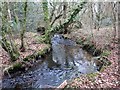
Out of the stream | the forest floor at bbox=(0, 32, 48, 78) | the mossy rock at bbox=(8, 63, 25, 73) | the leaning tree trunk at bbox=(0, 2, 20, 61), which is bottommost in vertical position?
the stream

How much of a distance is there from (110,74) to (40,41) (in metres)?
9.09

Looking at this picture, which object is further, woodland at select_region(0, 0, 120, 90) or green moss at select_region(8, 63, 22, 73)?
green moss at select_region(8, 63, 22, 73)

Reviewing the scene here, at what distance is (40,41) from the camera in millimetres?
17234

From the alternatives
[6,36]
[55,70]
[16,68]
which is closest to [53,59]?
[55,70]

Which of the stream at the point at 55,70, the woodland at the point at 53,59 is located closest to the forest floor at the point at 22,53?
the woodland at the point at 53,59

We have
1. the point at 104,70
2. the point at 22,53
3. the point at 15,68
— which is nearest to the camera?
the point at 104,70

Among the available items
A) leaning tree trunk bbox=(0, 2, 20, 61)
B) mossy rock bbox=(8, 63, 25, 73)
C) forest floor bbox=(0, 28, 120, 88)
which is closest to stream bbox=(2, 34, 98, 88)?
mossy rock bbox=(8, 63, 25, 73)

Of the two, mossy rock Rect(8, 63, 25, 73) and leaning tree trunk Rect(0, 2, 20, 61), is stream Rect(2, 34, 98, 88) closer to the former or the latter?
mossy rock Rect(8, 63, 25, 73)

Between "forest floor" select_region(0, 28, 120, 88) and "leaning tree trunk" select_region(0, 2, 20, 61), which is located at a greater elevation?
"leaning tree trunk" select_region(0, 2, 20, 61)

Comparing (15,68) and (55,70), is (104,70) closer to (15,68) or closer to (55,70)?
(55,70)

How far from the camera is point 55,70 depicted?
12.6 meters

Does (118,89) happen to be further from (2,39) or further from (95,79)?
(2,39)

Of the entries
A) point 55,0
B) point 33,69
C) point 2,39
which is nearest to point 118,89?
point 33,69

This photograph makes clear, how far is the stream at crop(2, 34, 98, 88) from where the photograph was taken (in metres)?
10.6
